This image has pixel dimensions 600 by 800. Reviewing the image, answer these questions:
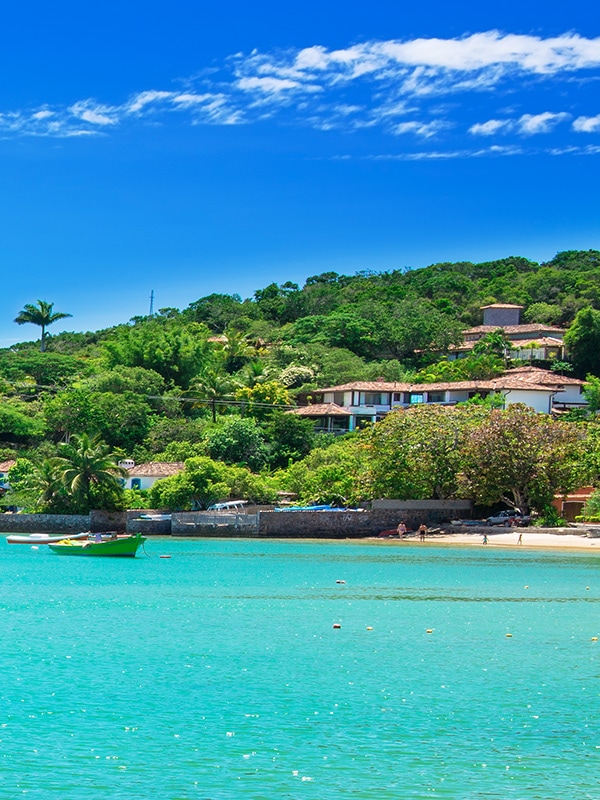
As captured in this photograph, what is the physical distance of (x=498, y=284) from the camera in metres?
127

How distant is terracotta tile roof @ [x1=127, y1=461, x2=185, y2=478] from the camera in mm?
66625

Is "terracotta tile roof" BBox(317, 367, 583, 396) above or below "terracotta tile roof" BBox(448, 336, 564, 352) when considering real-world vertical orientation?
below

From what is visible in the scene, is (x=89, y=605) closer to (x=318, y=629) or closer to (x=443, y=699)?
(x=318, y=629)

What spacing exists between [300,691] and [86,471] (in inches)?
1704

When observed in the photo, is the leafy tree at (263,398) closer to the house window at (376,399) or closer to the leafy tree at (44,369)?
the house window at (376,399)

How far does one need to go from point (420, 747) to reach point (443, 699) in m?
3.13

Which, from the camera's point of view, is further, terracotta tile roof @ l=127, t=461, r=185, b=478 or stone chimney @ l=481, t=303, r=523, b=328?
stone chimney @ l=481, t=303, r=523, b=328

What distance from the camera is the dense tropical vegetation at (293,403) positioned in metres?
58.2

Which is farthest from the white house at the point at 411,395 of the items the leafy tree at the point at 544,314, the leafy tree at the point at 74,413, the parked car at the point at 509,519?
the leafy tree at the point at 544,314

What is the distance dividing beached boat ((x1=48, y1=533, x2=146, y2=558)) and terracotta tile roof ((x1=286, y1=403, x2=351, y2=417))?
31.0 meters

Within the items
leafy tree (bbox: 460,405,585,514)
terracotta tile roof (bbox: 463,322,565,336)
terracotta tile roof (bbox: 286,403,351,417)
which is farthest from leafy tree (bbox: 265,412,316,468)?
terracotta tile roof (bbox: 463,322,565,336)

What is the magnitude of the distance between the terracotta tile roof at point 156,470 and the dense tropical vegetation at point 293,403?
98.0 inches

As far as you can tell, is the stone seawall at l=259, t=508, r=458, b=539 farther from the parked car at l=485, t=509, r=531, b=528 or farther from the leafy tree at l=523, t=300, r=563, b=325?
the leafy tree at l=523, t=300, r=563, b=325

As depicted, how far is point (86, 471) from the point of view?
60281 mm
